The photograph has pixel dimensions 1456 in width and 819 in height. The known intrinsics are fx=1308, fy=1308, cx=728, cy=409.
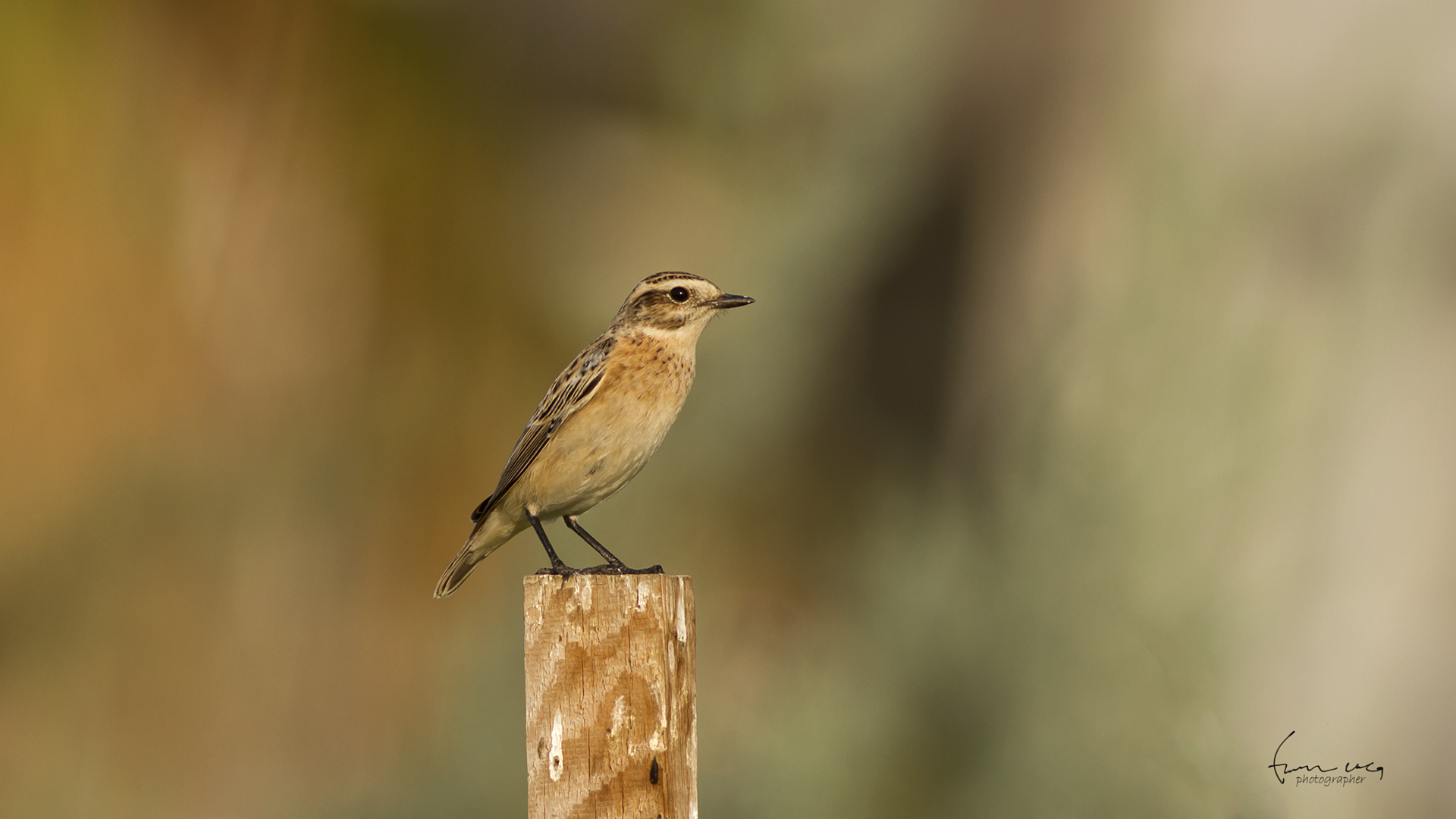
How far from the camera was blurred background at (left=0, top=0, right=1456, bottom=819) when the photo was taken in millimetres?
8211

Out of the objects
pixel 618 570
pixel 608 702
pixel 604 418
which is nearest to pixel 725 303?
pixel 604 418

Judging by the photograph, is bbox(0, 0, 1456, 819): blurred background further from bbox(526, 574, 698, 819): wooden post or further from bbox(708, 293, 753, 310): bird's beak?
bbox(526, 574, 698, 819): wooden post

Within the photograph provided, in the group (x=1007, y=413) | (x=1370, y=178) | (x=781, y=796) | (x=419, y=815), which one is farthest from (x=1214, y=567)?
(x=419, y=815)

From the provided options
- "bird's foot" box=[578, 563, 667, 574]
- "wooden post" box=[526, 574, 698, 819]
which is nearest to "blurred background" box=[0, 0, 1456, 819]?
"bird's foot" box=[578, 563, 667, 574]

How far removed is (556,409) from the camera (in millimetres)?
5445

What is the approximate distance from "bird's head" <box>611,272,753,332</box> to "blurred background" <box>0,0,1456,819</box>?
3899mm

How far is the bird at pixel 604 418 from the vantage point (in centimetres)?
526

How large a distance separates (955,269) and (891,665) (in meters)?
3.52

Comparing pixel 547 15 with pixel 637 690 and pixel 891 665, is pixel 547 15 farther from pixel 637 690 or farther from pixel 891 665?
pixel 637 690

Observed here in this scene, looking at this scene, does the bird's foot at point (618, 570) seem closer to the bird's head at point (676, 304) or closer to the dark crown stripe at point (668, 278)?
the bird's head at point (676, 304)

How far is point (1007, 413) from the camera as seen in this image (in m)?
9.45

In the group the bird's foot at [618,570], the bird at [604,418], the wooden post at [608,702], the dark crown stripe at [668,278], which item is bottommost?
the wooden post at [608,702]

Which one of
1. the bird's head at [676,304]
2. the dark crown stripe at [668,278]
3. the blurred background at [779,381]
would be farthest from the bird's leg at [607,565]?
the blurred background at [779,381]
